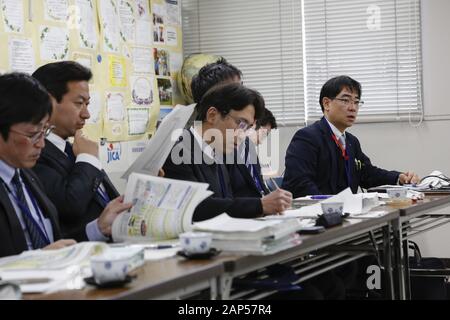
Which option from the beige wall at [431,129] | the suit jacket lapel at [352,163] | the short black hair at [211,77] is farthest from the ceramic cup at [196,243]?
the beige wall at [431,129]

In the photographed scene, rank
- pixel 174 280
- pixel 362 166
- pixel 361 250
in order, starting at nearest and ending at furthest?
pixel 174 280 < pixel 361 250 < pixel 362 166

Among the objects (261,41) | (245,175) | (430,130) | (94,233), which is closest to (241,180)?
(245,175)

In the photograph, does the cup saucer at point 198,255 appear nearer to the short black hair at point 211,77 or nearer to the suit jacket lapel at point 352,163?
the short black hair at point 211,77

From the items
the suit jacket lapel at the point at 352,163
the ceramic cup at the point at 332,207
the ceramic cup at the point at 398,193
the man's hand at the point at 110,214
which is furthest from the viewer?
the suit jacket lapel at the point at 352,163

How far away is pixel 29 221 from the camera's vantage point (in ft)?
6.69

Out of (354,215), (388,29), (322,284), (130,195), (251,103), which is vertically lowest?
(322,284)

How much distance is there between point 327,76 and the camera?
17.4 ft

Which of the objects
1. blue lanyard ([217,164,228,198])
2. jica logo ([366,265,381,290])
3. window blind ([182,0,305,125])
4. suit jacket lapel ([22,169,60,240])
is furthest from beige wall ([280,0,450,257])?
suit jacket lapel ([22,169,60,240])

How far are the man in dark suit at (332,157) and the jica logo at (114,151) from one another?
1.23m

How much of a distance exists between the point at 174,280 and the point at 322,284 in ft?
5.10

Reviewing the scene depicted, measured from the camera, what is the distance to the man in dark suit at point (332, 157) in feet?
12.8

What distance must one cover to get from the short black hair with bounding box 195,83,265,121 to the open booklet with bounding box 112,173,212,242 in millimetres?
869

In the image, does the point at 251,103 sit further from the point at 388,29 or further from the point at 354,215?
the point at 388,29

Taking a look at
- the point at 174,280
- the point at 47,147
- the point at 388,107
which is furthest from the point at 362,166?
the point at 174,280
